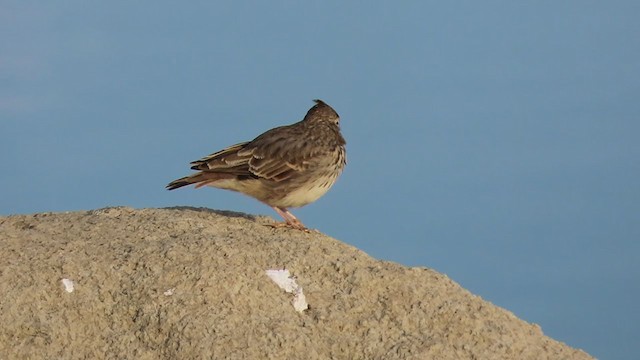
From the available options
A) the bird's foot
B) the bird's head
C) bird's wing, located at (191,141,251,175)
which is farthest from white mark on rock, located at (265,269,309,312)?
the bird's head

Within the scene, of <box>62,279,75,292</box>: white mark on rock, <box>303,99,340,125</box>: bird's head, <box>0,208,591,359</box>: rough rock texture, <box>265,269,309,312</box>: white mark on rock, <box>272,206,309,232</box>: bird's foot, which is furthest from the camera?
<box>303,99,340,125</box>: bird's head

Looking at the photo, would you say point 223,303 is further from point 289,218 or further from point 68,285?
point 289,218

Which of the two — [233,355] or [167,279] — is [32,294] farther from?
[233,355]

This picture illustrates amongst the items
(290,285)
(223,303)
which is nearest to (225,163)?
(290,285)

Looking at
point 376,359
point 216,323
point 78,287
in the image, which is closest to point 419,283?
point 376,359

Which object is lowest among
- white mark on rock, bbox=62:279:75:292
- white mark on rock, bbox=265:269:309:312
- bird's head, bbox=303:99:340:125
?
white mark on rock, bbox=62:279:75:292

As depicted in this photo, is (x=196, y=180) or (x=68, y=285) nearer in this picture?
(x=68, y=285)

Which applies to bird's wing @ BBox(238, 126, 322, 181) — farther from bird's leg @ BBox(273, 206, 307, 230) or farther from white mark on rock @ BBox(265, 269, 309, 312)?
white mark on rock @ BBox(265, 269, 309, 312)
